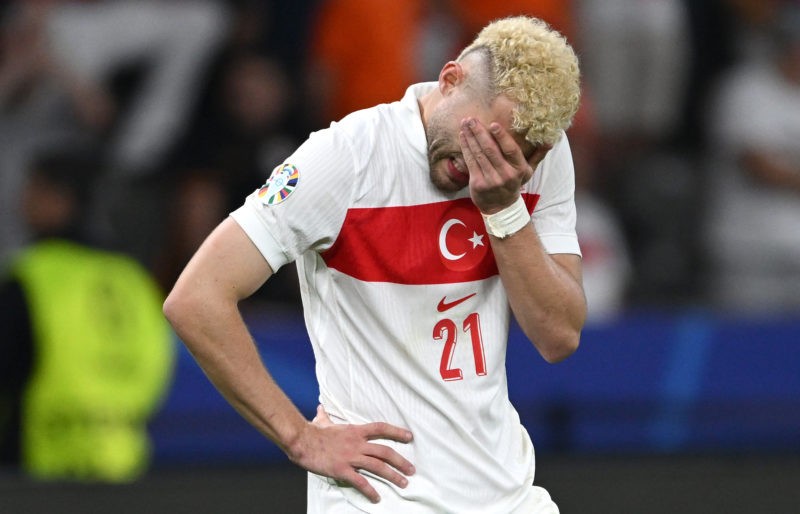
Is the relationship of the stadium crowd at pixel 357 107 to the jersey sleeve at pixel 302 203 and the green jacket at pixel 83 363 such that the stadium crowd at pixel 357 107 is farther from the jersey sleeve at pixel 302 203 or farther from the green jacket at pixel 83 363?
the jersey sleeve at pixel 302 203

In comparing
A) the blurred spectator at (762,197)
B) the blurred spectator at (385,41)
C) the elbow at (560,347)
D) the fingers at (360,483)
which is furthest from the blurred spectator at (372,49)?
the fingers at (360,483)

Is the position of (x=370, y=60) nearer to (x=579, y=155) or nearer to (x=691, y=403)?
(x=579, y=155)

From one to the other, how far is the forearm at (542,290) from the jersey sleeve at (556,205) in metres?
0.04

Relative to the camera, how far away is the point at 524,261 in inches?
126

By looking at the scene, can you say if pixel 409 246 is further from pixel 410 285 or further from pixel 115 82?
pixel 115 82

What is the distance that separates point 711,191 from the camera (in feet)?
26.0

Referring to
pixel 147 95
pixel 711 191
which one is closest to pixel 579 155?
pixel 711 191

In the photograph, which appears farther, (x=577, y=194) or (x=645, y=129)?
(x=645, y=129)

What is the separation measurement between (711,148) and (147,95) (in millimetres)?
3086

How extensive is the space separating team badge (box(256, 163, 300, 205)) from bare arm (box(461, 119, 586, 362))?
0.38 metres

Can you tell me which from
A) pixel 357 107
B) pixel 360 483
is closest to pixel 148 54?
pixel 357 107

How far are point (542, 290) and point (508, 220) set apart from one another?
0.20 m

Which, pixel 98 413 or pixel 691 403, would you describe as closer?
pixel 98 413

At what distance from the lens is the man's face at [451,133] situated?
3.09m
